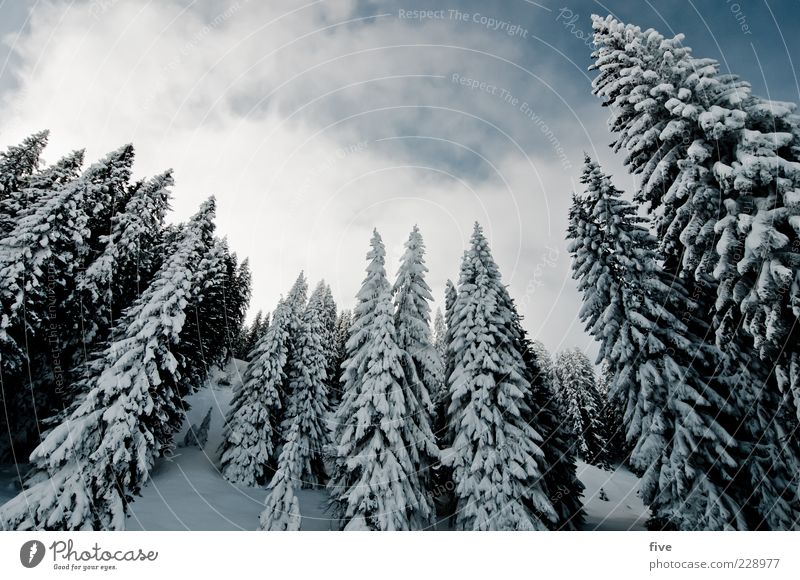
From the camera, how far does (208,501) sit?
2286 centimetres

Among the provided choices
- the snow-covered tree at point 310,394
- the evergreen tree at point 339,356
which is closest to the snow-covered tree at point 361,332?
the snow-covered tree at point 310,394

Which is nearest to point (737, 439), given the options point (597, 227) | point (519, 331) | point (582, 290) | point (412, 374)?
point (582, 290)

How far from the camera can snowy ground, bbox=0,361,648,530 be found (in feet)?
62.4

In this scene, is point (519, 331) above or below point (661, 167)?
below

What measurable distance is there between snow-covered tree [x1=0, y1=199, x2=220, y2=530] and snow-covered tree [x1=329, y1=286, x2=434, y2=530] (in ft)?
26.1

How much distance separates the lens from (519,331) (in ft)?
69.6

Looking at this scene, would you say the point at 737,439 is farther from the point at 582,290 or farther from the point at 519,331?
the point at 519,331

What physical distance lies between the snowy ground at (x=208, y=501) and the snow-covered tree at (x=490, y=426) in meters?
9.32

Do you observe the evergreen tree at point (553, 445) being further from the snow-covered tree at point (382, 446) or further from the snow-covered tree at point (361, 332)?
the snow-covered tree at point (361, 332)

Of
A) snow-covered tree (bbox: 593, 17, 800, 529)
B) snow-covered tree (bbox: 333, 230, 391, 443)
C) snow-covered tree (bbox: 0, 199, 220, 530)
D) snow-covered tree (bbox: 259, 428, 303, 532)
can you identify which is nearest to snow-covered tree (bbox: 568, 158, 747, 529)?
snow-covered tree (bbox: 593, 17, 800, 529)

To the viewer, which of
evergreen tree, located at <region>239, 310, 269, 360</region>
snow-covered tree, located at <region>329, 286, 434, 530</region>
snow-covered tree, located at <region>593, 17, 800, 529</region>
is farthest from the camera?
evergreen tree, located at <region>239, 310, 269, 360</region>
